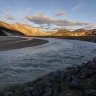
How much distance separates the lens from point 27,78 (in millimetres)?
20531

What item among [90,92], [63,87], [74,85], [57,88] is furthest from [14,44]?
[90,92]

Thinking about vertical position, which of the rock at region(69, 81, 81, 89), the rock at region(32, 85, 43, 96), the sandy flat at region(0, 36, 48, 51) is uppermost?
the rock at region(69, 81, 81, 89)

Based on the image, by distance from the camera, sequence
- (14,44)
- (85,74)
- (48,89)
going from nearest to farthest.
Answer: (48,89) → (85,74) → (14,44)

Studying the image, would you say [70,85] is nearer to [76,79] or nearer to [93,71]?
[76,79]

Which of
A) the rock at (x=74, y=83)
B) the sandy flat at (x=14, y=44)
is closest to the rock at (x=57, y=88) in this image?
the rock at (x=74, y=83)

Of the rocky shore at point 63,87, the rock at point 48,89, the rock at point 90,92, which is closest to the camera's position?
the rock at point 90,92

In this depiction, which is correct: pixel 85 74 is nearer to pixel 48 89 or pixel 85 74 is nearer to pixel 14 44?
pixel 48 89

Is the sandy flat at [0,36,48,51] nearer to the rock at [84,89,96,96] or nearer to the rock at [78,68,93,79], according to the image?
the rock at [78,68,93,79]

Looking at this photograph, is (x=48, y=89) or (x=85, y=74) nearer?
(x=48, y=89)

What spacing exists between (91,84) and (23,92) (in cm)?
459

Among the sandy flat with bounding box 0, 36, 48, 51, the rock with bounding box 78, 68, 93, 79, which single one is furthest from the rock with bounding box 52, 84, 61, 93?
the sandy flat with bounding box 0, 36, 48, 51

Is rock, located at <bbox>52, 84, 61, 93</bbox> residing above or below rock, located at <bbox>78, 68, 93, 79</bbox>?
below

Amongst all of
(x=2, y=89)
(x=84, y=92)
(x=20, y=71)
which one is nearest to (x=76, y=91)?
(x=84, y=92)

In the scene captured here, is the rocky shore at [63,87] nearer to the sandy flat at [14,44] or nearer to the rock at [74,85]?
the rock at [74,85]
